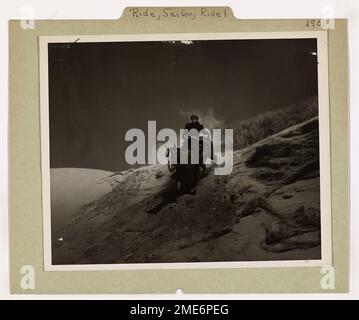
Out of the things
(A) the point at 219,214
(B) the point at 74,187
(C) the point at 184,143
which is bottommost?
(A) the point at 219,214

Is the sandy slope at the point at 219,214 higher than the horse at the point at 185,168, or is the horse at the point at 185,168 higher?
the horse at the point at 185,168

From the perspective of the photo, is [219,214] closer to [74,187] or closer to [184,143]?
[184,143]

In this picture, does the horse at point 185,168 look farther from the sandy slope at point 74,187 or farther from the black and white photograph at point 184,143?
the sandy slope at point 74,187
